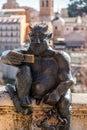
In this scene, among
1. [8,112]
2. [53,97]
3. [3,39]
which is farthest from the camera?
[3,39]

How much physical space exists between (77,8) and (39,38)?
5290 centimetres

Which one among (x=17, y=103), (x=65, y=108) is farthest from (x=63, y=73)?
(x=17, y=103)

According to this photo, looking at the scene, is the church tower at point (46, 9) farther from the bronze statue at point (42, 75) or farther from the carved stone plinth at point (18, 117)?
the bronze statue at point (42, 75)

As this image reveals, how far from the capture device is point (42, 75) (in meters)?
2.65

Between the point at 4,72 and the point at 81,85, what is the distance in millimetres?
7747

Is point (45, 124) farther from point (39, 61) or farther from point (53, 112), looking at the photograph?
point (39, 61)

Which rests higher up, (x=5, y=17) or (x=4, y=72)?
(x=5, y=17)

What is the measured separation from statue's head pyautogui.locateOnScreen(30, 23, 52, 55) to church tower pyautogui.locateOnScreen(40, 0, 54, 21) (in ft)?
179

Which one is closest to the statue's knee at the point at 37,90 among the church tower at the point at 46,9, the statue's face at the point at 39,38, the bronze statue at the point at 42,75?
the bronze statue at the point at 42,75

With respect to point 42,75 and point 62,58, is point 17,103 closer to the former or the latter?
point 42,75

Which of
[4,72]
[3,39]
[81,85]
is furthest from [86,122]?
[3,39]

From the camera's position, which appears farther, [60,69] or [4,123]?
[4,123]

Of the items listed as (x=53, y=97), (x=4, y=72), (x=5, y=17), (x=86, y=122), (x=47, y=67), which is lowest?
(x=4, y=72)

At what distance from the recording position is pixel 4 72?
107ft
